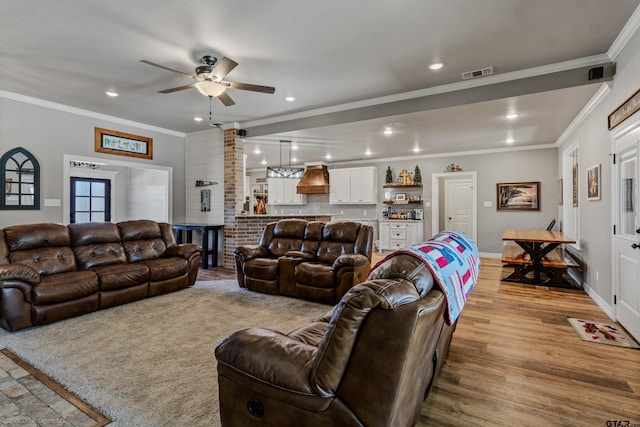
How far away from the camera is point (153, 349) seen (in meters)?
2.60

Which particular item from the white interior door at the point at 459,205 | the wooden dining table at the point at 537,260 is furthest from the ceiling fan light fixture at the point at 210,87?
the white interior door at the point at 459,205

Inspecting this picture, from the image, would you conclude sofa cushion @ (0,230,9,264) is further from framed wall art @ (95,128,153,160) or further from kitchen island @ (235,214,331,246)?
kitchen island @ (235,214,331,246)

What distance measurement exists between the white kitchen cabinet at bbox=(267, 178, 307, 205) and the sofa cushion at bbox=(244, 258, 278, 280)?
215 inches

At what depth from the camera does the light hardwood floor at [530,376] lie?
5.98ft

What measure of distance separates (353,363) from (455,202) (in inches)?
319

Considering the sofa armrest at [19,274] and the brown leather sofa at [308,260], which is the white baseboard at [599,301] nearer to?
the brown leather sofa at [308,260]

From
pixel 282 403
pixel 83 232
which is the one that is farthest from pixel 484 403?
pixel 83 232

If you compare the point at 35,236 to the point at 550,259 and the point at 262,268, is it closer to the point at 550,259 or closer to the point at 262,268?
the point at 262,268

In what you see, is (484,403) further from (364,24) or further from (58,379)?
(364,24)

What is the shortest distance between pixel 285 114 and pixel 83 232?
3418mm

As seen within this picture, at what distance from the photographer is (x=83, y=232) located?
4016 mm

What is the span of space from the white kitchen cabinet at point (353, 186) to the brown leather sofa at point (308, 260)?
4249mm

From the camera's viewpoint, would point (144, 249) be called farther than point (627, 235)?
Yes

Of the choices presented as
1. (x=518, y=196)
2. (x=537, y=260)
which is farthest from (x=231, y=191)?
(x=518, y=196)
